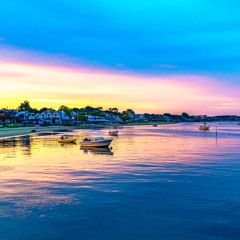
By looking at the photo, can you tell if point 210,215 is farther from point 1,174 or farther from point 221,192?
point 1,174

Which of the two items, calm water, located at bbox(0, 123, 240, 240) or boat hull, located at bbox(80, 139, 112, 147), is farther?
boat hull, located at bbox(80, 139, 112, 147)

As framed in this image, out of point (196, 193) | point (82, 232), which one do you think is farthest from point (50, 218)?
point (196, 193)

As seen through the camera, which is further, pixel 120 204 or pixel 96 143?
pixel 96 143

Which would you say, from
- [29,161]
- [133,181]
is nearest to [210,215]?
[133,181]

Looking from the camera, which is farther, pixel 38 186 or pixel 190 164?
pixel 190 164

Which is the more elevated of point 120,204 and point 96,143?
point 96,143

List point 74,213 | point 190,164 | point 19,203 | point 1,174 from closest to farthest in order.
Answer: point 74,213 < point 19,203 < point 1,174 < point 190,164

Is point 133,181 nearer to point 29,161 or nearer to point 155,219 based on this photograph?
point 155,219

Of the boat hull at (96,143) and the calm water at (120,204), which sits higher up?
the boat hull at (96,143)

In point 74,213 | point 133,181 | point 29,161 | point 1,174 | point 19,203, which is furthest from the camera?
point 29,161

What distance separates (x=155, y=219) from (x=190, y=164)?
21.0m

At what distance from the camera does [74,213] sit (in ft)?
56.1

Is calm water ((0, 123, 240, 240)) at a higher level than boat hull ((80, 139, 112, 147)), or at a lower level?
lower

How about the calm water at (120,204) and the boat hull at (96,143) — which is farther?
the boat hull at (96,143)
